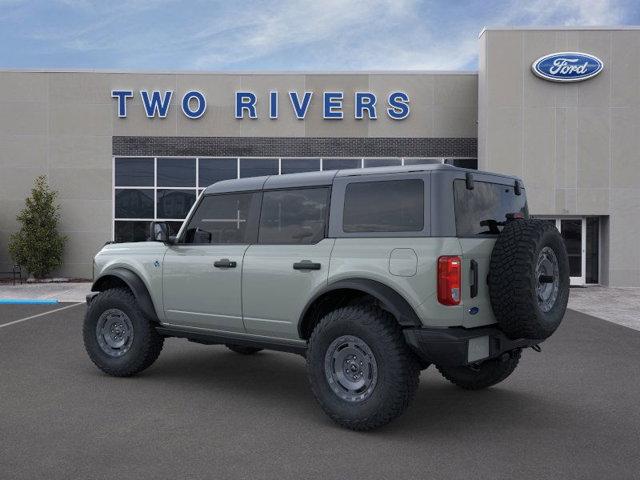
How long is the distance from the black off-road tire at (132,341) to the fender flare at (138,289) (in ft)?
0.41

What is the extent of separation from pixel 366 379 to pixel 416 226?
1.22 m

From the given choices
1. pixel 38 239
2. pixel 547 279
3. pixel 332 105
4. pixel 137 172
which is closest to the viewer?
pixel 547 279

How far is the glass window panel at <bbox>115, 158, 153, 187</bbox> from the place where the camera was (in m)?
19.5

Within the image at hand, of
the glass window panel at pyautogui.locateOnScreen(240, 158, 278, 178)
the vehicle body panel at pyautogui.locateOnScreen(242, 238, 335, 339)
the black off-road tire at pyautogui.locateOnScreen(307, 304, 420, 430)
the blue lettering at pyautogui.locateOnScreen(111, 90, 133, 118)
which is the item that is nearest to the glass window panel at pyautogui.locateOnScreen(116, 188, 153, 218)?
the blue lettering at pyautogui.locateOnScreen(111, 90, 133, 118)

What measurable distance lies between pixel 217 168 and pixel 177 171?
1282 mm

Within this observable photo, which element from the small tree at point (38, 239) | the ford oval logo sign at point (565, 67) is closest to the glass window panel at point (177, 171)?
the small tree at point (38, 239)

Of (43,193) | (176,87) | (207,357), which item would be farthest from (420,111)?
(207,357)

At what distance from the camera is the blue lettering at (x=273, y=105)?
19266 mm

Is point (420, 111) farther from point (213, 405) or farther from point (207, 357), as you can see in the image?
point (213, 405)

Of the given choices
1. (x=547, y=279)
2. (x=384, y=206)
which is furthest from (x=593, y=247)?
(x=384, y=206)

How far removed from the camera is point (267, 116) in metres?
19.4

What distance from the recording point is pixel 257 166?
19438 mm

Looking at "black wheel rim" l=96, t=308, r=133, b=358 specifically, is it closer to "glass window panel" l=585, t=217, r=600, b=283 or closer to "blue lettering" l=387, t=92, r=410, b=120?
"blue lettering" l=387, t=92, r=410, b=120

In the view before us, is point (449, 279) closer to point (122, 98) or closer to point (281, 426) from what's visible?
point (281, 426)
